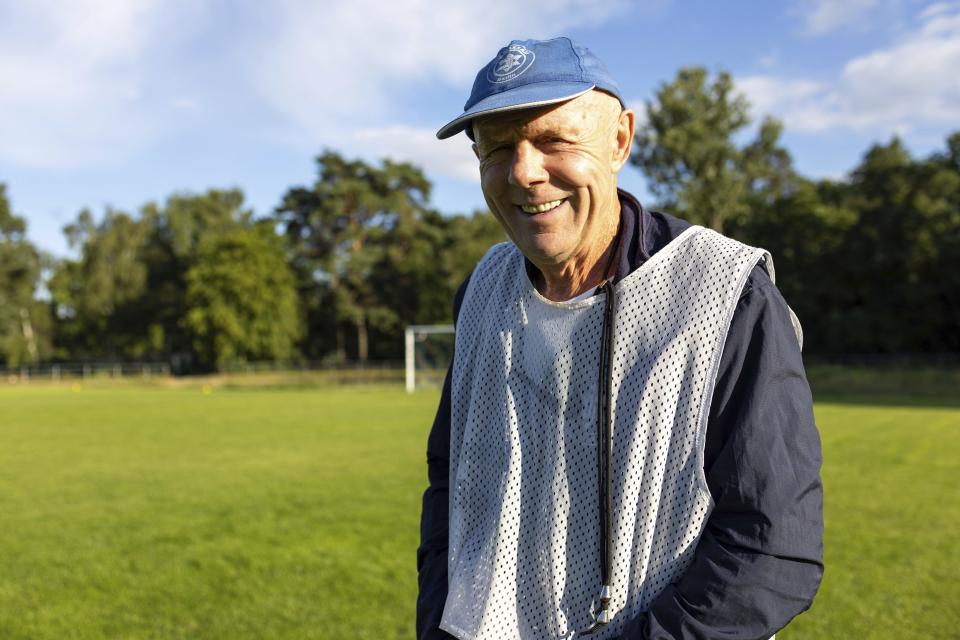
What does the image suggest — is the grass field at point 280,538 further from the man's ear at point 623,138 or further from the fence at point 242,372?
the fence at point 242,372

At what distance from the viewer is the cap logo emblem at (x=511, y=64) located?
1559mm

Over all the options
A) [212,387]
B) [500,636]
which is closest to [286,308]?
[212,387]

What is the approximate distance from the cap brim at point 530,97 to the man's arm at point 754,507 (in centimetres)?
51

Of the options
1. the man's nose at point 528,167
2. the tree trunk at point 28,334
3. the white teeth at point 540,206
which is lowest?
the white teeth at point 540,206

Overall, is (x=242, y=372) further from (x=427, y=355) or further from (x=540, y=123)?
(x=540, y=123)

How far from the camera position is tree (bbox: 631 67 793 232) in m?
47.2

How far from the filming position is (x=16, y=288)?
5925 cm

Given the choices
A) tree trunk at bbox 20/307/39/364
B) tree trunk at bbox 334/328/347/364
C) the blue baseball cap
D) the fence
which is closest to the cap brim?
the blue baseball cap

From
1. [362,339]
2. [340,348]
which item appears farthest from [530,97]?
[340,348]

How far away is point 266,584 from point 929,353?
42.2 metres

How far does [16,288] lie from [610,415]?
218ft

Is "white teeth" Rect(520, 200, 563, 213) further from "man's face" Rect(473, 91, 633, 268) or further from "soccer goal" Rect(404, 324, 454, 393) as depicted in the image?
"soccer goal" Rect(404, 324, 454, 393)

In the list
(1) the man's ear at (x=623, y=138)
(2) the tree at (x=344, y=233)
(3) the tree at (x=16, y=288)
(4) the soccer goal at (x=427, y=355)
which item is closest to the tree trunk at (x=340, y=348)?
(2) the tree at (x=344, y=233)

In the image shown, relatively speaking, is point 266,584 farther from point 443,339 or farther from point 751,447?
point 443,339
